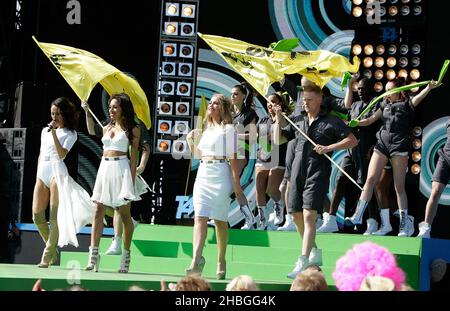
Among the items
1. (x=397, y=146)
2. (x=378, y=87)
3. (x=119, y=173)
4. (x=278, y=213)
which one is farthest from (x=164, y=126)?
(x=397, y=146)

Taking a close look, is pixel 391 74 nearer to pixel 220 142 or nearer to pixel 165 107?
pixel 165 107

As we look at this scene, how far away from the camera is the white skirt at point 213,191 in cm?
879

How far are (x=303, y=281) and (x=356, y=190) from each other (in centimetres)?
676

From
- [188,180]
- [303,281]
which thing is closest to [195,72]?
[188,180]

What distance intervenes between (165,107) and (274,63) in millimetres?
3381

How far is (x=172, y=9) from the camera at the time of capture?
13.3m

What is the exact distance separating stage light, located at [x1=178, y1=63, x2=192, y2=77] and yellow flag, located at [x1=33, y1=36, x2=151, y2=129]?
235 cm

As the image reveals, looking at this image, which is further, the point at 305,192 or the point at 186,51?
the point at 186,51

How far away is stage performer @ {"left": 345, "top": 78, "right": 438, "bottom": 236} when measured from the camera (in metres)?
9.84

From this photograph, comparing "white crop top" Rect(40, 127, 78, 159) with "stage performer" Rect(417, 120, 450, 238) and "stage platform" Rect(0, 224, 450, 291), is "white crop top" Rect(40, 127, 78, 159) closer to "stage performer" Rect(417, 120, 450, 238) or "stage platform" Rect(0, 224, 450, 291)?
"stage platform" Rect(0, 224, 450, 291)

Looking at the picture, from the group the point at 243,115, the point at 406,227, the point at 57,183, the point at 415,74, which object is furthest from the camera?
the point at 415,74

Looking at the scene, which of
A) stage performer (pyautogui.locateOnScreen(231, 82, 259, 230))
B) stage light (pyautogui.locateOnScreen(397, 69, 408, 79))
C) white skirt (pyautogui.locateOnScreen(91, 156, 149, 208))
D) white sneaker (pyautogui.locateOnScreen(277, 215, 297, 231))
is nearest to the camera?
white skirt (pyautogui.locateOnScreen(91, 156, 149, 208))

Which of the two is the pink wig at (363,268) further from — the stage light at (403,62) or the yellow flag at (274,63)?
the stage light at (403,62)

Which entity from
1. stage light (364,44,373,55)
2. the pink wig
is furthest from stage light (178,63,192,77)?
the pink wig
